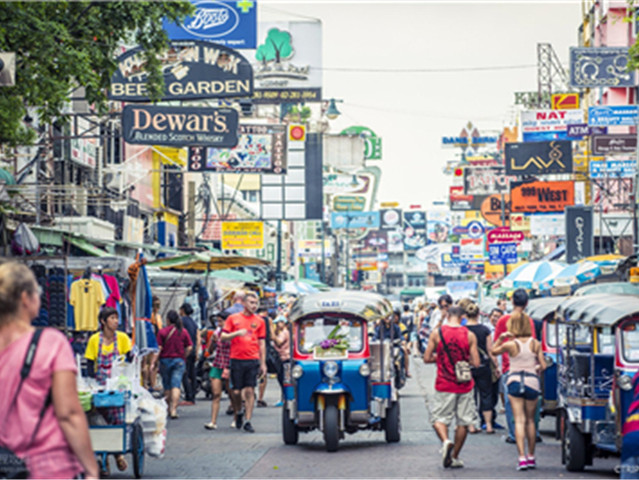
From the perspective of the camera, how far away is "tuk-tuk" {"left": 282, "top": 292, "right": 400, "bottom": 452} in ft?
47.9

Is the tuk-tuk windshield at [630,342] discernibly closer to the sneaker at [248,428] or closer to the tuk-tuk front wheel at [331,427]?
the tuk-tuk front wheel at [331,427]

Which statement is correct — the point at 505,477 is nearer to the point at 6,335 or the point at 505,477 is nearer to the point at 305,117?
the point at 6,335

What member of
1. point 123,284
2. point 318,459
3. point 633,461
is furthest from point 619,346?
point 123,284

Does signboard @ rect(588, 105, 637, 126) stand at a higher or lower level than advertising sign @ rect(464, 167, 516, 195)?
higher

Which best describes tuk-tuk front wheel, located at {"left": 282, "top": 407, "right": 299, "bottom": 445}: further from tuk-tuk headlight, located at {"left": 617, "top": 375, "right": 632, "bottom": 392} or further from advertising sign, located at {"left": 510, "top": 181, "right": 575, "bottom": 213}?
advertising sign, located at {"left": 510, "top": 181, "right": 575, "bottom": 213}

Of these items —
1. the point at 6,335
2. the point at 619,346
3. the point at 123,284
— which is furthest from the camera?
the point at 123,284

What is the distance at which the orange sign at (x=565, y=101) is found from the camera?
44.4m

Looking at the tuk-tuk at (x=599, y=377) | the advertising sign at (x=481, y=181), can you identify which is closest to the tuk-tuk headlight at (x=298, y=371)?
the tuk-tuk at (x=599, y=377)

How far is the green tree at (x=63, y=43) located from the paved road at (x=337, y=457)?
16.5ft

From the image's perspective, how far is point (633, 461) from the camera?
23.9 feet

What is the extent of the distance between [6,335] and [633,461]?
3.96 m

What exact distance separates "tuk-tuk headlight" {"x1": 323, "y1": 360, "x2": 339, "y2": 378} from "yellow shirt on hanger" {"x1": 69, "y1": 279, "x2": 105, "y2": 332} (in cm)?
454

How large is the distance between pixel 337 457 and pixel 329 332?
198 cm

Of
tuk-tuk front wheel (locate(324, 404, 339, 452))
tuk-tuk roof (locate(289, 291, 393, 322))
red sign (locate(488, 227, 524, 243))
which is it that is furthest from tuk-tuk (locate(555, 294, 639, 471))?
red sign (locate(488, 227, 524, 243))
